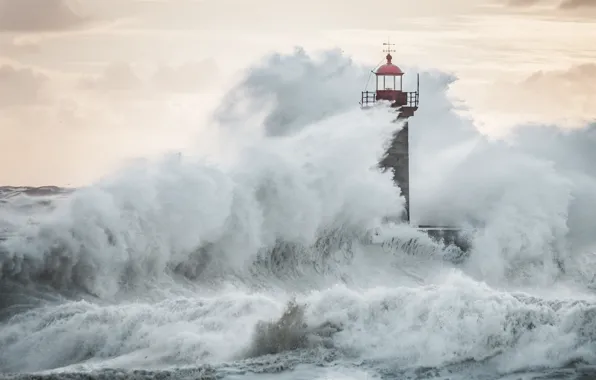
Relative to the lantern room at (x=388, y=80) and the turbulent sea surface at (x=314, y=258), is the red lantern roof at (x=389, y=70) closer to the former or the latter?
A: the lantern room at (x=388, y=80)

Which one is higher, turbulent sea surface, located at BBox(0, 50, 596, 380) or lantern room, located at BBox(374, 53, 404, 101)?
lantern room, located at BBox(374, 53, 404, 101)

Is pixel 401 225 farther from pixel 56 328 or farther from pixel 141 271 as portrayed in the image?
pixel 56 328

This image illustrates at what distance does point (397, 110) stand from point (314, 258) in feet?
11.3

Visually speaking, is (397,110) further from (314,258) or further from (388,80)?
(314,258)

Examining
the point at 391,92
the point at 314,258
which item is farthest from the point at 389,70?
the point at 314,258

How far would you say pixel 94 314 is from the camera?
17375 millimetres

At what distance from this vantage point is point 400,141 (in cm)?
2445

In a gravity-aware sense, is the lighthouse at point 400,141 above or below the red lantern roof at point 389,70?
below

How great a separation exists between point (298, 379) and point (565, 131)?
15.7m

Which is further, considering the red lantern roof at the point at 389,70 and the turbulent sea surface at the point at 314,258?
the red lantern roof at the point at 389,70

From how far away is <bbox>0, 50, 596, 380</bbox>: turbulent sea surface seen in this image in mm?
16156

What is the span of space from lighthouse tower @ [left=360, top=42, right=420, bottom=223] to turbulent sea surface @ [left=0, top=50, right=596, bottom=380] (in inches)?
9.7

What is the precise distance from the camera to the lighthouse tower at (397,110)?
24.3 m

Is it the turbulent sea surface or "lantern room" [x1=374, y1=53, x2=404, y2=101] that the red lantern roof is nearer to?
"lantern room" [x1=374, y1=53, x2=404, y2=101]
